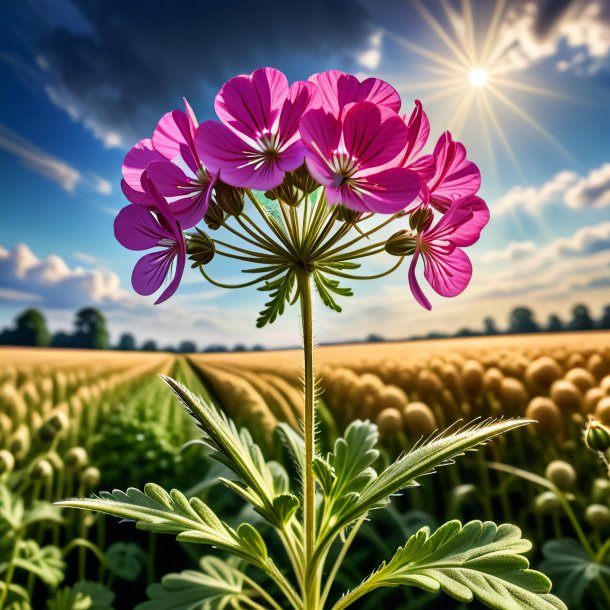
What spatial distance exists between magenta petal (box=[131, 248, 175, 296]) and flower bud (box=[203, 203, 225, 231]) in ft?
0.33

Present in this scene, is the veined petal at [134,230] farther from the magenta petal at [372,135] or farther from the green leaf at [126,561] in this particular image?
the green leaf at [126,561]

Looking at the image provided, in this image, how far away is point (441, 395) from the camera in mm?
2783

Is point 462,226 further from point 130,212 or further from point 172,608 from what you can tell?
point 172,608

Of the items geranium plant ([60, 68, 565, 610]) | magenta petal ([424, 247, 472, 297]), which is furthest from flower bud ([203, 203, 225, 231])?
magenta petal ([424, 247, 472, 297])

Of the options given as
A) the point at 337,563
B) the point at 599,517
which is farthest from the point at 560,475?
the point at 337,563

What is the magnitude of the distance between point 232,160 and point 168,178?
138 millimetres

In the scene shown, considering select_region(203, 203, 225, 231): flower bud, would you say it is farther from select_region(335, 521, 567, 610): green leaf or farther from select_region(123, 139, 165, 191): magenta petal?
select_region(335, 521, 567, 610): green leaf

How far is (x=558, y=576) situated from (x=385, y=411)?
2.85ft

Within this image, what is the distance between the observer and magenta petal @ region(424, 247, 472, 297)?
1.11 m

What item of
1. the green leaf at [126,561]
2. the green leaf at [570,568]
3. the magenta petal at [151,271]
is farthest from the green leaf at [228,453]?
the green leaf at [126,561]

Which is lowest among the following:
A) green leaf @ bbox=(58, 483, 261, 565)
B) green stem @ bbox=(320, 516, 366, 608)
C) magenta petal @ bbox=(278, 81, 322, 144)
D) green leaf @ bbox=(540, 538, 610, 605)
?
green leaf @ bbox=(540, 538, 610, 605)

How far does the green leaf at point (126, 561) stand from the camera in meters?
2.24

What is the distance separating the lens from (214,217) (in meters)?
1.01

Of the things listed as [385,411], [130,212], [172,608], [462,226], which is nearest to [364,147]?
[462,226]
